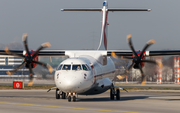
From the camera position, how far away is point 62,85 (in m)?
19.8

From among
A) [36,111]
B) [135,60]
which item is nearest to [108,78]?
[135,60]

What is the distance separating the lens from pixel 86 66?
21344 millimetres

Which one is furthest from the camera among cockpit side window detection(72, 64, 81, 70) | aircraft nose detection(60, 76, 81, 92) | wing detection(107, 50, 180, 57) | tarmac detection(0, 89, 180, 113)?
wing detection(107, 50, 180, 57)

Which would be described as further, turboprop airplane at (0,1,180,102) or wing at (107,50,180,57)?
wing at (107,50,180,57)

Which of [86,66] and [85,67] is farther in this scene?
[86,66]

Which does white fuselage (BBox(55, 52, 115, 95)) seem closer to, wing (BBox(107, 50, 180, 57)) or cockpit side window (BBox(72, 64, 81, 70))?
cockpit side window (BBox(72, 64, 81, 70))

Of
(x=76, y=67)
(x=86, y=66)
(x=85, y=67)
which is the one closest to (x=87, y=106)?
(x=76, y=67)

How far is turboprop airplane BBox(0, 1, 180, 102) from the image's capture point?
2020 cm

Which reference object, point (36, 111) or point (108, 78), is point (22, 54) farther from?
point (36, 111)

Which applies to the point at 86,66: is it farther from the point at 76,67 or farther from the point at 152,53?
the point at 152,53

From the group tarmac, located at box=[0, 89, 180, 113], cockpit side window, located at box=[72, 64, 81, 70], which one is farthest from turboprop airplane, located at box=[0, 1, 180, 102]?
tarmac, located at box=[0, 89, 180, 113]

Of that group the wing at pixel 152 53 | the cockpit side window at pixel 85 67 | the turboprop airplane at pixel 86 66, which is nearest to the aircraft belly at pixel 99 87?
the turboprop airplane at pixel 86 66

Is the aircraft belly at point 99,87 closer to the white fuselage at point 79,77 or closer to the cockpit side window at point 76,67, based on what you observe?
the white fuselage at point 79,77

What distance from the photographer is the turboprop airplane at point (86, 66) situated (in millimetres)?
20202
